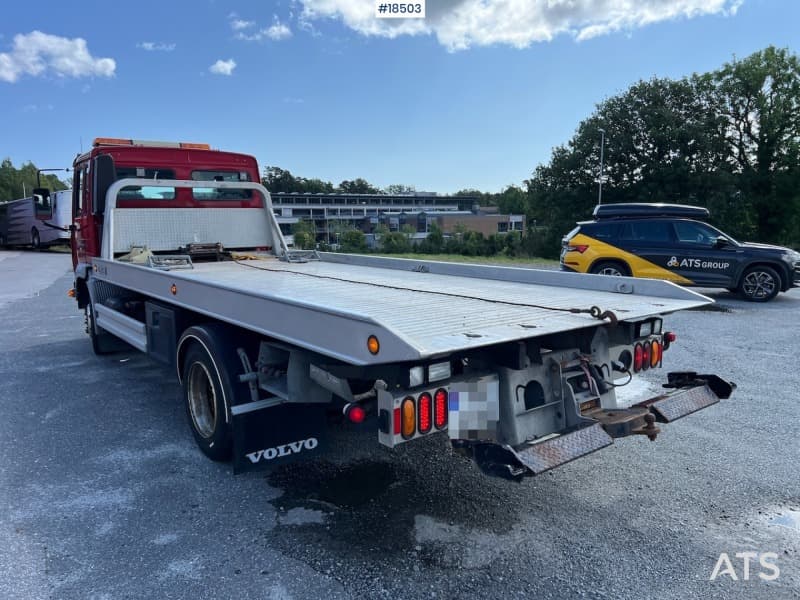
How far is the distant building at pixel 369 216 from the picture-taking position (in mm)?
92800

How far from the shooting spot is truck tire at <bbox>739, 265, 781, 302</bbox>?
11.9 metres

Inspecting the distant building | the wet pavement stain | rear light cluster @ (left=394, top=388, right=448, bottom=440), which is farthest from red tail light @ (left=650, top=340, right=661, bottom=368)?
the distant building

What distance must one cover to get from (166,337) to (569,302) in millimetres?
3362

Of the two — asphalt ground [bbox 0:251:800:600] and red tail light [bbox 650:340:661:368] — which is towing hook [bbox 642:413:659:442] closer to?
asphalt ground [bbox 0:251:800:600]

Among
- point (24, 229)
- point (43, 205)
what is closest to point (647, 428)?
point (43, 205)

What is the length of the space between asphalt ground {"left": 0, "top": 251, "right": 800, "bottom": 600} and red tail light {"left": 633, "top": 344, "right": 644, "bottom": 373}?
806mm

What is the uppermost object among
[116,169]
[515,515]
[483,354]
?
[116,169]

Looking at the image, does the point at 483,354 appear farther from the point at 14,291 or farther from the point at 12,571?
the point at 14,291

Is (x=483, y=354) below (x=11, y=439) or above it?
above

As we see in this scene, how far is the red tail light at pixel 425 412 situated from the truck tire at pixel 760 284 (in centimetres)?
1149

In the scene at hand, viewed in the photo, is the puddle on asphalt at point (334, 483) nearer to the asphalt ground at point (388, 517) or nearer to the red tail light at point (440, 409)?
the asphalt ground at point (388, 517)

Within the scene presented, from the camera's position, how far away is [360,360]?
2660mm

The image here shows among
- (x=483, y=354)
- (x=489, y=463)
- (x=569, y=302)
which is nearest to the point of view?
(x=489, y=463)

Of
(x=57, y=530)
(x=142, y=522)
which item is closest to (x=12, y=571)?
(x=57, y=530)
